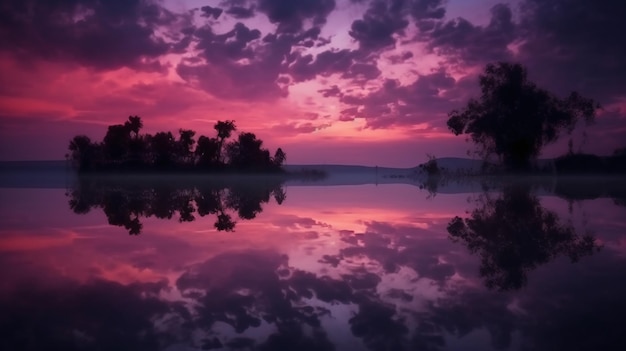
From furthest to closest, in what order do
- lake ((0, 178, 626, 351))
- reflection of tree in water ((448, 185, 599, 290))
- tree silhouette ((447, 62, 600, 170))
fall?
tree silhouette ((447, 62, 600, 170))
reflection of tree in water ((448, 185, 599, 290))
lake ((0, 178, 626, 351))

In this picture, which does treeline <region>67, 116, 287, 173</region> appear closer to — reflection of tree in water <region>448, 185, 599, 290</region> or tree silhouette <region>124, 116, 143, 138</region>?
tree silhouette <region>124, 116, 143, 138</region>

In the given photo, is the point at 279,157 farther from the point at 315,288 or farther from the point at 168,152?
the point at 315,288

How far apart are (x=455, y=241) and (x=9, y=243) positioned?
932 centimetres

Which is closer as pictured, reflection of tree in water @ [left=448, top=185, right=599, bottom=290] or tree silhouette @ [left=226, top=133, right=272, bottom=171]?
reflection of tree in water @ [left=448, top=185, right=599, bottom=290]

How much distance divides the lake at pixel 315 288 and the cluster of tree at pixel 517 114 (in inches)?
1573

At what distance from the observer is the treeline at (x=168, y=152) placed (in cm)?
7325

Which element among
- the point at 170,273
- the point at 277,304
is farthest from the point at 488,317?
the point at 170,273

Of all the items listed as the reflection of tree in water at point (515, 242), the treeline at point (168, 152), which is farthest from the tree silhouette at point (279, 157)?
the reflection of tree in water at point (515, 242)

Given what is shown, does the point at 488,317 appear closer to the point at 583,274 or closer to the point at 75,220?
the point at 583,274

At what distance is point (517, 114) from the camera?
1941 inches

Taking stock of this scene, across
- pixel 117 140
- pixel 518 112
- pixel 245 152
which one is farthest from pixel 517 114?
pixel 117 140

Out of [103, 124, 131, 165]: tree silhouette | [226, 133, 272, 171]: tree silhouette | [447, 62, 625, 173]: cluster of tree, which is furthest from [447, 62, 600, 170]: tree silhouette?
[103, 124, 131, 165]: tree silhouette

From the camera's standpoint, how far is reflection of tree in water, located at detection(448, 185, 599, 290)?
7.09 metres

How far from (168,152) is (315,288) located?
71804mm
